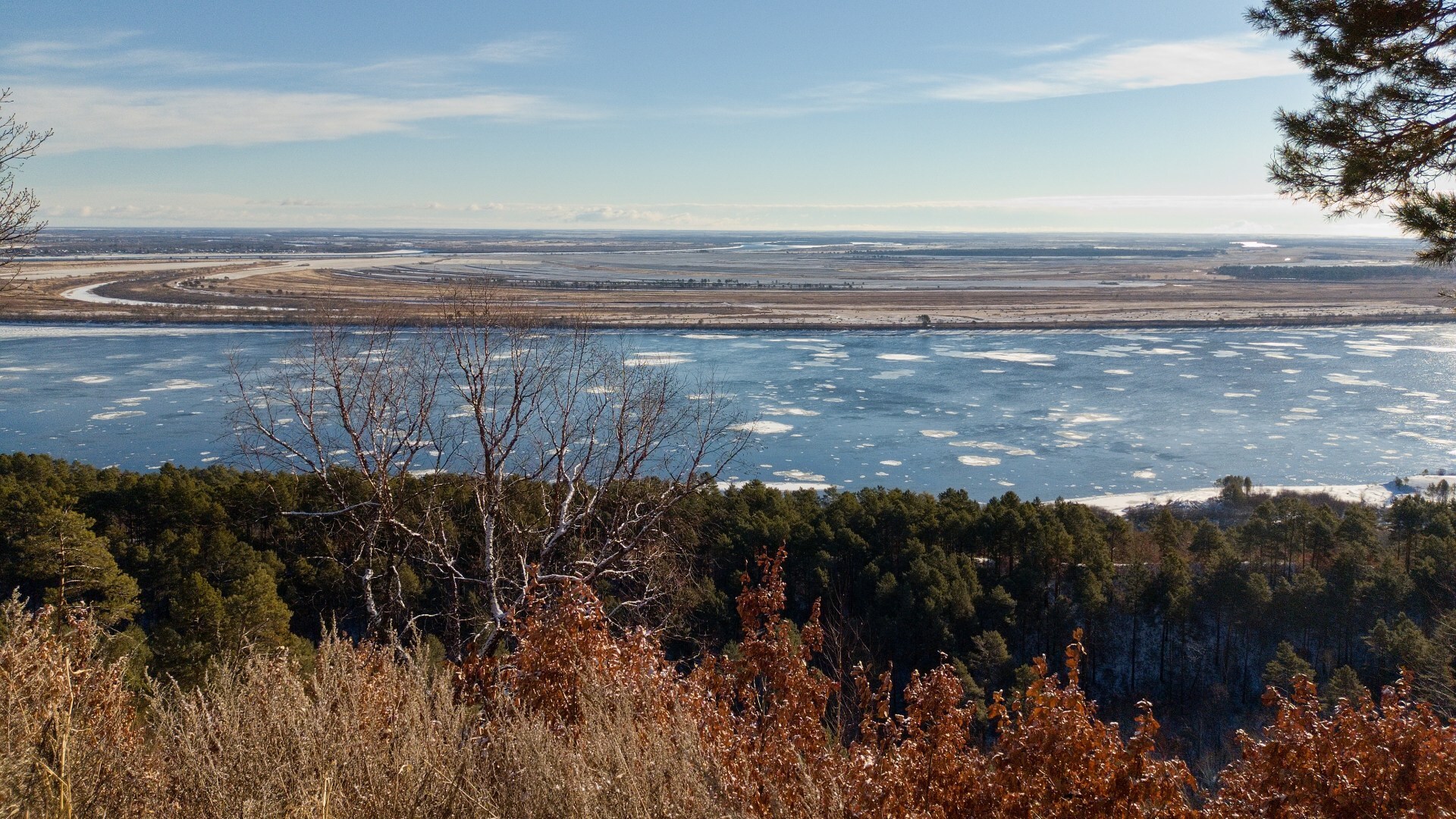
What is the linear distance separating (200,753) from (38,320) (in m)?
44.5

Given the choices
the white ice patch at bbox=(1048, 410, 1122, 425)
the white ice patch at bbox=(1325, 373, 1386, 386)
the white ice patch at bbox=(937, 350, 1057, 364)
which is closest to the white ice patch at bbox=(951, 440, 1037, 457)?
the white ice patch at bbox=(1048, 410, 1122, 425)

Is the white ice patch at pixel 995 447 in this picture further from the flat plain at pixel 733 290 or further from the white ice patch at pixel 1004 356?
the white ice patch at pixel 1004 356

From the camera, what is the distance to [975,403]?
25.1m

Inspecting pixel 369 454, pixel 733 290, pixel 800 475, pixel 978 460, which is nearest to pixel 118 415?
pixel 800 475

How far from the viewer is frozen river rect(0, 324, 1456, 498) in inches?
759

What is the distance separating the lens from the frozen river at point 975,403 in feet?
63.3

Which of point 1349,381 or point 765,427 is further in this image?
point 1349,381

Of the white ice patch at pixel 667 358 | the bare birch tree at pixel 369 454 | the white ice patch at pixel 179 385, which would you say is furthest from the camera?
the white ice patch at pixel 667 358

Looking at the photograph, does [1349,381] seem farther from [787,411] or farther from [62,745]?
[62,745]

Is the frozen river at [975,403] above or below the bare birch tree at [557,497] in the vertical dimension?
below

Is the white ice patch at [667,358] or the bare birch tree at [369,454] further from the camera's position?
the white ice patch at [667,358]

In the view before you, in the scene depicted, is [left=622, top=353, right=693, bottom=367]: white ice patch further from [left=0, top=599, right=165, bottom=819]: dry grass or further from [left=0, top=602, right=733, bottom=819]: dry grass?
[left=0, top=602, right=733, bottom=819]: dry grass

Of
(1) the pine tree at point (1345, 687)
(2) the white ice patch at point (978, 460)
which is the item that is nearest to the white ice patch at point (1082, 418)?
(2) the white ice patch at point (978, 460)

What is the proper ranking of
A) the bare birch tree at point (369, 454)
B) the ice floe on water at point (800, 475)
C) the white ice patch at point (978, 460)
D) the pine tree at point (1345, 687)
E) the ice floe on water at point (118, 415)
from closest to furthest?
the bare birch tree at point (369, 454), the pine tree at point (1345, 687), the ice floe on water at point (800, 475), the white ice patch at point (978, 460), the ice floe on water at point (118, 415)
